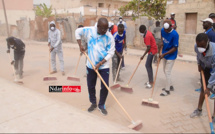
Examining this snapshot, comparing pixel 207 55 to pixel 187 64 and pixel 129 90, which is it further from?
pixel 187 64

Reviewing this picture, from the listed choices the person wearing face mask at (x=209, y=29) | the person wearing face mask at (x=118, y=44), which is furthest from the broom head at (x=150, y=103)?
the person wearing face mask at (x=209, y=29)

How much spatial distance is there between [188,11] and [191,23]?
0.61 m

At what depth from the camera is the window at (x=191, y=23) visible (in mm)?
9578

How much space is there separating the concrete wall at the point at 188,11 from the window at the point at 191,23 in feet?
0.55

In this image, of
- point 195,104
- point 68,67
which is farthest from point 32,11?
point 195,104

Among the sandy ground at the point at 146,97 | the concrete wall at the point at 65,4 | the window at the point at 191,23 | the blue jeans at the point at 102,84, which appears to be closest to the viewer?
the sandy ground at the point at 146,97

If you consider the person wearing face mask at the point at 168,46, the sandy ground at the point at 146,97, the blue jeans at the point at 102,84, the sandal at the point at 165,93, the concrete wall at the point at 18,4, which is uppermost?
the concrete wall at the point at 18,4

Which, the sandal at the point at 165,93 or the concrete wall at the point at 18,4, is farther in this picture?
the concrete wall at the point at 18,4

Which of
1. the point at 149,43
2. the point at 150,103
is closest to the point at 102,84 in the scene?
the point at 150,103

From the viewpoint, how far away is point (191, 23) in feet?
31.9

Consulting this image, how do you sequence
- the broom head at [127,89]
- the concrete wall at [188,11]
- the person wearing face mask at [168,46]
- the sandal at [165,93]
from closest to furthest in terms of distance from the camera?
the person wearing face mask at [168,46] → the sandal at [165,93] → the broom head at [127,89] → the concrete wall at [188,11]

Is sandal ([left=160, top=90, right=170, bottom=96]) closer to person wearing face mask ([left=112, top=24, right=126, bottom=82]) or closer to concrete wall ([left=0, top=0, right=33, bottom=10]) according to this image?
person wearing face mask ([left=112, top=24, right=126, bottom=82])

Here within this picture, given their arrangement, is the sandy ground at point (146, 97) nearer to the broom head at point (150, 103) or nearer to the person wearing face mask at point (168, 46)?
the broom head at point (150, 103)

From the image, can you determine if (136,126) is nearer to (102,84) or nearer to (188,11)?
(102,84)
